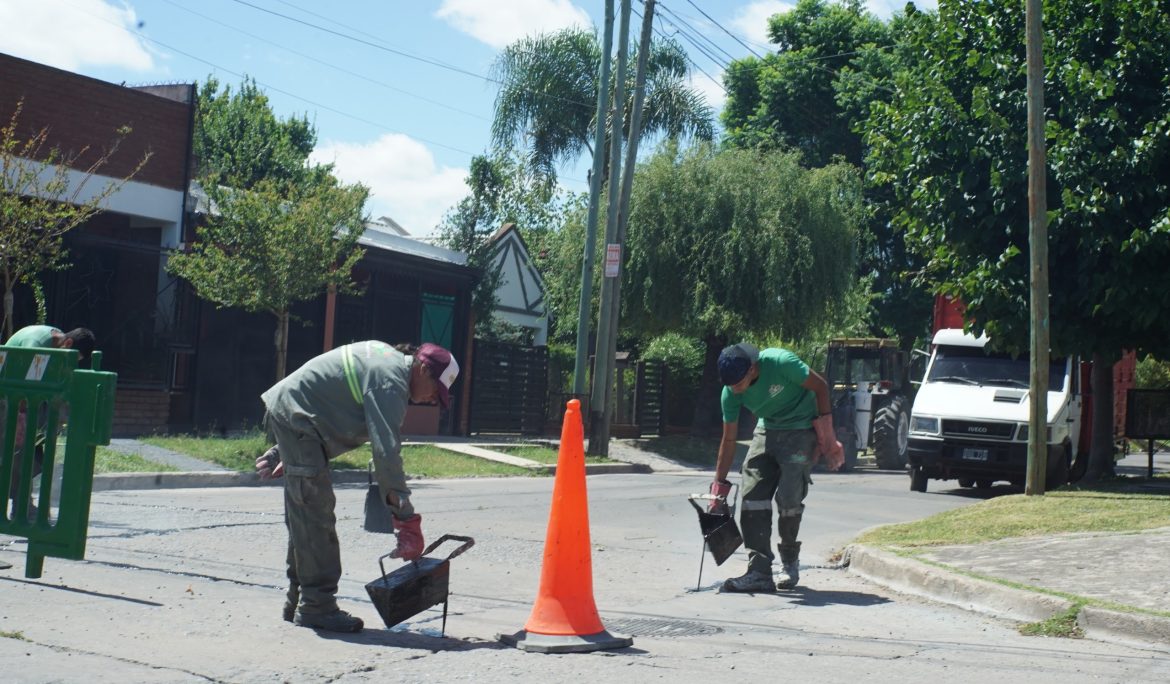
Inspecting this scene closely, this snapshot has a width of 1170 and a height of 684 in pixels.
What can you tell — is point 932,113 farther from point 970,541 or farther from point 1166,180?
point 970,541

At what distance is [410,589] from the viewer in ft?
19.2

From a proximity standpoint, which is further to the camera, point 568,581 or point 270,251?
point 270,251

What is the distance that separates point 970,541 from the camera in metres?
9.73

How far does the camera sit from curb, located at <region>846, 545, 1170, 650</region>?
21.6 ft

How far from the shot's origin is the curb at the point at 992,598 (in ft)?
21.6

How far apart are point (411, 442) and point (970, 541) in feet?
43.4

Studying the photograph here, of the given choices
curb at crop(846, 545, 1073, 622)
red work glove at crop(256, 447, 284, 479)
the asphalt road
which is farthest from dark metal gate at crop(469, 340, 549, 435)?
red work glove at crop(256, 447, 284, 479)

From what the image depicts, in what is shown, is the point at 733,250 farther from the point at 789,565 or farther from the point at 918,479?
the point at 789,565

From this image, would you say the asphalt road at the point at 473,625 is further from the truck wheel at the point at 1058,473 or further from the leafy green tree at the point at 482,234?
the leafy green tree at the point at 482,234

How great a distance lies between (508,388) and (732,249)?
5.34m

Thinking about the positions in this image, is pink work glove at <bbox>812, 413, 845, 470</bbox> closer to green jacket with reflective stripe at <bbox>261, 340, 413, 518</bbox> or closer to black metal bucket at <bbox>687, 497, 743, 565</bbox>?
black metal bucket at <bbox>687, 497, 743, 565</bbox>

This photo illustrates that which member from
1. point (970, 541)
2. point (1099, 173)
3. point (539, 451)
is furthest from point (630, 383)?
point (970, 541)

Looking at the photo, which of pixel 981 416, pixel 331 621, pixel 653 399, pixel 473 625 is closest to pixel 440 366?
pixel 331 621

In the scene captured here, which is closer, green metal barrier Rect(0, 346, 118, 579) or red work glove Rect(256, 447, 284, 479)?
red work glove Rect(256, 447, 284, 479)
